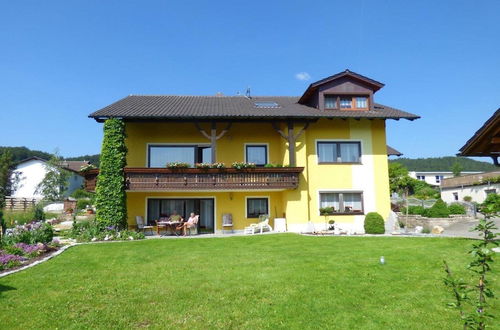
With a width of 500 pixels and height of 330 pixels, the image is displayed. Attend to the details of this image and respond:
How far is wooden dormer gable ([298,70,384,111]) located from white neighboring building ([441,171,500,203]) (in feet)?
71.7

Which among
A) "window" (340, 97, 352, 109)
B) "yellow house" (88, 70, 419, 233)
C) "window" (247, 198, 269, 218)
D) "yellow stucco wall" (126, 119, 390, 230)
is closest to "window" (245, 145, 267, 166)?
"yellow house" (88, 70, 419, 233)

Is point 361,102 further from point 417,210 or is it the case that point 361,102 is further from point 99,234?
point 99,234

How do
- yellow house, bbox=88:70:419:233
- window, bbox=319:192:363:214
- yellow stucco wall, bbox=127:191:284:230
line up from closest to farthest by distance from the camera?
yellow house, bbox=88:70:419:233 → window, bbox=319:192:363:214 → yellow stucco wall, bbox=127:191:284:230

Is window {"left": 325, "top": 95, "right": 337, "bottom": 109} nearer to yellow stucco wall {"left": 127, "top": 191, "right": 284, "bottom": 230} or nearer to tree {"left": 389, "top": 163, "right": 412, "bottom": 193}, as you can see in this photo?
yellow stucco wall {"left": 127, "top": 191, "right": 284, "bottom": 230}

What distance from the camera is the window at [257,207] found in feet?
60.5

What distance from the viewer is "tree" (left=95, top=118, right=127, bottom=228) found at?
1557 cm

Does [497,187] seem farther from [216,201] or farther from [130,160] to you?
[130,160]

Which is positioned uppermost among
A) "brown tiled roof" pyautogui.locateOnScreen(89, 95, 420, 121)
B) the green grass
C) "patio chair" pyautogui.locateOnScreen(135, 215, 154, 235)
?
"brown tiled roof" pyautogui.locateOnScreen(89, 95, 420, 121)

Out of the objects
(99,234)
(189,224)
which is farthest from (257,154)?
(99,234)

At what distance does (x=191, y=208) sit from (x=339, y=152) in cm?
864

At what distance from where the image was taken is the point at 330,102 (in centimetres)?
1892

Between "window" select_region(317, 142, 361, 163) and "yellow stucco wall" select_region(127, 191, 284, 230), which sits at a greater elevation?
"window" select_region(317, 142, 361, 163)

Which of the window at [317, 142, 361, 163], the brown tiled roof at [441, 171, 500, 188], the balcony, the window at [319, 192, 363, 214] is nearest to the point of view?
the balcony

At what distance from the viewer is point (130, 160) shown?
18172 millimetres
